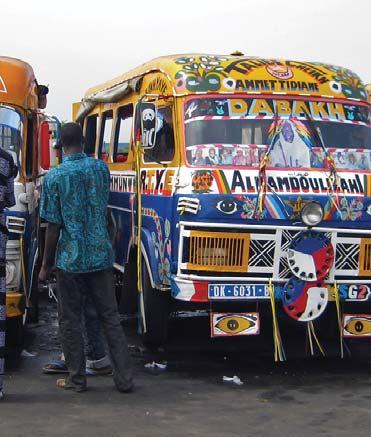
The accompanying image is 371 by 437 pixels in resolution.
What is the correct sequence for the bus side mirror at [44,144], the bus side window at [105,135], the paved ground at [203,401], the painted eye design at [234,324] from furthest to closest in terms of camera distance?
1. the bus side window at [105,135]
2. the bus side mirror at [44,144]
3. the painted eye design at [234,324]
4. the paved ground at [203,401]

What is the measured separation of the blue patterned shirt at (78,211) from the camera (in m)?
6.18

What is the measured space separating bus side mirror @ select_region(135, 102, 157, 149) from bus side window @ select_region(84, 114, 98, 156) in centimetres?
311

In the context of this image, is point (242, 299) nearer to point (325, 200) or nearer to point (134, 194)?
point (325, 200)

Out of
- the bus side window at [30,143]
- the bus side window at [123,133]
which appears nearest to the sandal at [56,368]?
the bus side window at [30,143]

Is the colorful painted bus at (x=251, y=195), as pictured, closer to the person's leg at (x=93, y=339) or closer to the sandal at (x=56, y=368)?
the person's leg at (x=93, y=339)

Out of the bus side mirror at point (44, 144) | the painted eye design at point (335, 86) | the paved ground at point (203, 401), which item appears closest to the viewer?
the paved ground at point (203, 401)

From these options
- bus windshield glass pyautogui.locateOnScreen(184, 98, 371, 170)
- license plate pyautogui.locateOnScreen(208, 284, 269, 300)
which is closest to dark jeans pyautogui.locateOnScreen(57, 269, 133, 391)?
license plate pyautogui.locateOnScreen(208, 284, 269, 300)

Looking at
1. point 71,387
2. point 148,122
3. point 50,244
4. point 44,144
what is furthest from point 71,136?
point 71,387

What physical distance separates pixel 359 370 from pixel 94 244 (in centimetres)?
282

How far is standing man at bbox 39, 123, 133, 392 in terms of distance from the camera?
619 centimetres

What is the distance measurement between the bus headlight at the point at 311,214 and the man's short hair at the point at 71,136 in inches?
77.2

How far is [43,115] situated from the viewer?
842 cm

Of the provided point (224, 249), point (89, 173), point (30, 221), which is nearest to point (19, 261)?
point (30, 221)

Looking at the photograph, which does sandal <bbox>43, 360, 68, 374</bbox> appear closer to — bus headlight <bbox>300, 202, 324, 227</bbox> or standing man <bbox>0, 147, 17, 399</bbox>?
standing man <bbox>0, 147, 17, 399</bbox>
